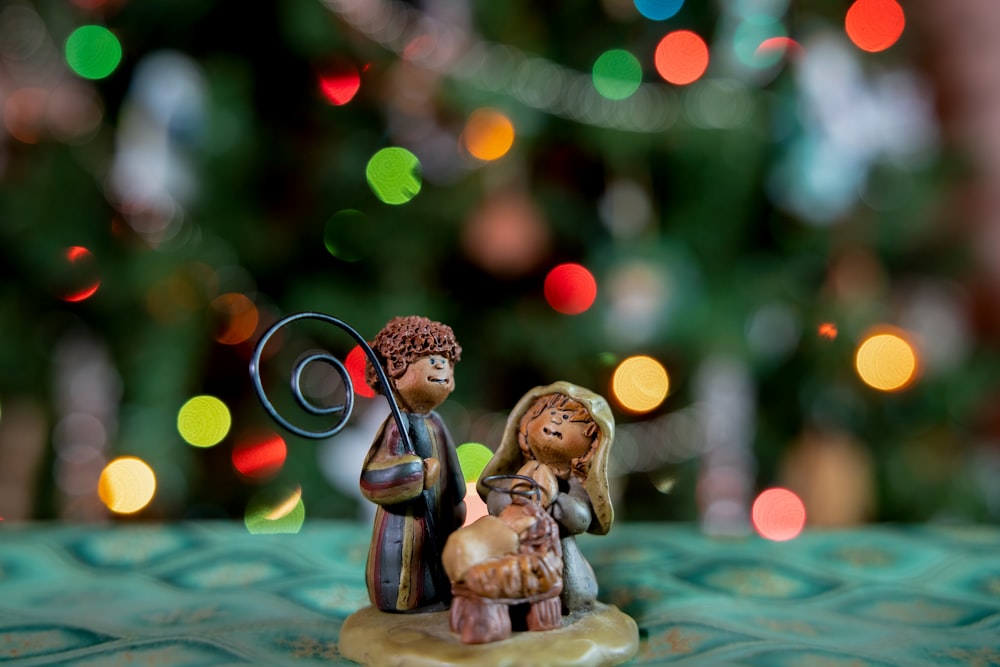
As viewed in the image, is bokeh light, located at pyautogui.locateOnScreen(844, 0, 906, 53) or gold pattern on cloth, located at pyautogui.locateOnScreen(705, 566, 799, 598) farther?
bokeh light, located at pyautogui.locateOnScreen(844, 0, 906, 53)

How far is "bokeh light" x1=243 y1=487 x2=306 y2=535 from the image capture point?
1.74 meters

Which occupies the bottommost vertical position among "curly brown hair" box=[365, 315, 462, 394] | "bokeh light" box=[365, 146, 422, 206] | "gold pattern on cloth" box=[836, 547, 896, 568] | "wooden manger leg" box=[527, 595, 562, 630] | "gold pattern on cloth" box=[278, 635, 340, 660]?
"gold pattern on cloth" box=[278, 635, 340, 660]

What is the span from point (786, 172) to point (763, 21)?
31 cm

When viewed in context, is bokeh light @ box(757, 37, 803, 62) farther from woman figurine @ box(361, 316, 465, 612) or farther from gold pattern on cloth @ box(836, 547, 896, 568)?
woman figurine @ box(361, 316, 465, 612)

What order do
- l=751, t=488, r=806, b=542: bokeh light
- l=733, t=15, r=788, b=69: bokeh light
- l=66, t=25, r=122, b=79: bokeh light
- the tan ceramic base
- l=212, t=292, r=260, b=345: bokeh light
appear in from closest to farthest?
the tan ceramic base → l=66, t=25, r=122, b=79: bokeh light → l=212, t=292, r=260, b=345: bokeh light → l=733, t=15, r=788, b=69: bokeh light → l=751, t=488, r=806, b=542: bokeh light

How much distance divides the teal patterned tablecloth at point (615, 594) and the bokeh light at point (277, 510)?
0.29 m

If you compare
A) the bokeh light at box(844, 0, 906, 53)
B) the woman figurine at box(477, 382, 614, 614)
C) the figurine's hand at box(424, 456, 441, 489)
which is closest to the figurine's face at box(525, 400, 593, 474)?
the woman figurine at box(477, 382, 614, 614)

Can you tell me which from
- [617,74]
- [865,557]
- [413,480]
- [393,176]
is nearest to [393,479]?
[413,480]

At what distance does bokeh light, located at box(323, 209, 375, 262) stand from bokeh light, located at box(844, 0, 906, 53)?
107cm

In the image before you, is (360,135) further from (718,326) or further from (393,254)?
(718,326)

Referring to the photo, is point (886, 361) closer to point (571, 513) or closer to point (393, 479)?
point (571, 513)

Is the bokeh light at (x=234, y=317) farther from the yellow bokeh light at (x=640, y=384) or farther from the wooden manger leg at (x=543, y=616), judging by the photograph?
the wooden manger leg at (x=543, y=616)

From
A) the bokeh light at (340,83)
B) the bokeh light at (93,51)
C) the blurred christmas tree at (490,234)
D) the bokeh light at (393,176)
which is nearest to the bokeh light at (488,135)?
the blurred christmas tree at (490,234)

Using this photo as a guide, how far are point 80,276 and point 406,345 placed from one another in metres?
0.95
